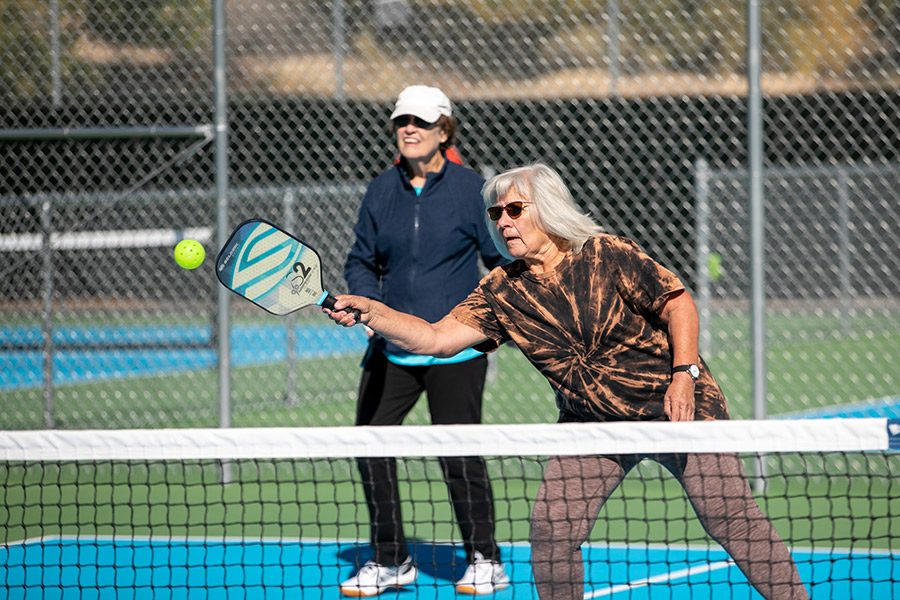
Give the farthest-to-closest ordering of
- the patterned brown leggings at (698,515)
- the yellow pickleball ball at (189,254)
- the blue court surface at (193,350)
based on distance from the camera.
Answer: the blue court surface at (193,350), the yellow pickleball ball at (189,254), the patterned brown leggings at (698,515)

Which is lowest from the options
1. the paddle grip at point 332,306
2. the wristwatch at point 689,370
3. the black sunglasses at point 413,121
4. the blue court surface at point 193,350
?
the wristwatch at point 689,370

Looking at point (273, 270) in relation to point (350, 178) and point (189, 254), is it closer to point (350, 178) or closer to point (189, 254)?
point (189, 254)

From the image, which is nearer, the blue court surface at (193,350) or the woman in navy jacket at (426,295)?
the woman in navy jacket at (426,295)

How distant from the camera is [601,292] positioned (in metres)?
3.03

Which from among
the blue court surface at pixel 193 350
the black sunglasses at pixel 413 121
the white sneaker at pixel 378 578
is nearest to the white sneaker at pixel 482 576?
the white sneaker at pixel 378 578

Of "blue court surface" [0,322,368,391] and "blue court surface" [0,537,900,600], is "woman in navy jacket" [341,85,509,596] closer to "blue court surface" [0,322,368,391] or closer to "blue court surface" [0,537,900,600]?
"blue court surface" [0,537,900,600]

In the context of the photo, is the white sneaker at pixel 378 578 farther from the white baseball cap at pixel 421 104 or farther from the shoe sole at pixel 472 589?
the white baseball cap at pixel 421 104

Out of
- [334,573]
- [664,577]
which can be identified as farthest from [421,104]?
[664,577]

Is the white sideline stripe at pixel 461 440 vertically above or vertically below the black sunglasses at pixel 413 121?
below

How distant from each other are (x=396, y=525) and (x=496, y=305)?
4.39ft

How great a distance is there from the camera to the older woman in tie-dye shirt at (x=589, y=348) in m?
2.93

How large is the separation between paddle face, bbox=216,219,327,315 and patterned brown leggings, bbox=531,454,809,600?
94cm

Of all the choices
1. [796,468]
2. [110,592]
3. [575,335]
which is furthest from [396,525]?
[796,468]

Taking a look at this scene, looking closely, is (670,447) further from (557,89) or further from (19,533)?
(557,89)
